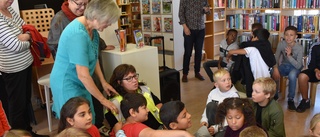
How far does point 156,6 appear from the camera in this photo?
551cm

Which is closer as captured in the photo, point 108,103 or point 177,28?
point 108,103

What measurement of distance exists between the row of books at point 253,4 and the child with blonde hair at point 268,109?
3009 mm

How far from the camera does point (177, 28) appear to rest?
17.4 ft

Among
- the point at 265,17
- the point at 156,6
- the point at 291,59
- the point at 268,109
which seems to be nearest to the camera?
the point at 268,109

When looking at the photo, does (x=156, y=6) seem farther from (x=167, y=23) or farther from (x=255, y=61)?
(x=255, y=61)

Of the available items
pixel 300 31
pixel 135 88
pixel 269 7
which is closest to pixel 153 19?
pixel 269 7

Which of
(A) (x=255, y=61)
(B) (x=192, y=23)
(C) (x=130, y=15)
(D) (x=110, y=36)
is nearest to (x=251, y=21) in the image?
(B) (x=192, y=23)

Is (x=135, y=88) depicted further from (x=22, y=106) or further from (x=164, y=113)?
(x=22, y=106)

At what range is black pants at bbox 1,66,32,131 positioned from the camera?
2588 mm

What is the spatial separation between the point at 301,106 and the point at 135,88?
6.82 ft

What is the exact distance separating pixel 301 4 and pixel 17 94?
13.3ft

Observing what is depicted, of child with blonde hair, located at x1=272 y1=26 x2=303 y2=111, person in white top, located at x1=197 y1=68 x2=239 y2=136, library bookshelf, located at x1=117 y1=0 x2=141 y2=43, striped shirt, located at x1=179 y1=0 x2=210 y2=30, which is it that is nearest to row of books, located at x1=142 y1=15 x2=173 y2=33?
striped shirt, located at x1=179 y1=0 x2=210 y2=30

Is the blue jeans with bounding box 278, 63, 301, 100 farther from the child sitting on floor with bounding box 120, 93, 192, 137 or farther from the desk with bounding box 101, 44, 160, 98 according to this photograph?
the child sitting on floor with bounding box 120, 93, 192, 137

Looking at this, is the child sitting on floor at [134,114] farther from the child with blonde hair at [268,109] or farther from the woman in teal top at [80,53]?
the child with blonde hair at [268,109]
